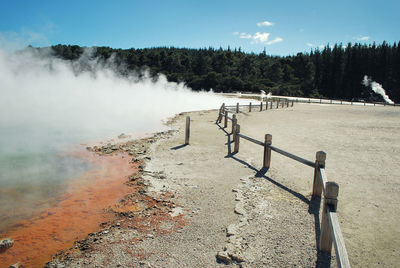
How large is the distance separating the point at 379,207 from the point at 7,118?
21449 mm

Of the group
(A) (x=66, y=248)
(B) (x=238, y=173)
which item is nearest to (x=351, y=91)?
(B) (x=238, y=173)

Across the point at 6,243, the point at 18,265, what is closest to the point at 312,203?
the point at 18,265

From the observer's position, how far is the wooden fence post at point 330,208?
3.86m

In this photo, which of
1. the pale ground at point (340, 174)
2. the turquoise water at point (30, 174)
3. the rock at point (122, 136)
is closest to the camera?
the pale ground at point (340, 174)

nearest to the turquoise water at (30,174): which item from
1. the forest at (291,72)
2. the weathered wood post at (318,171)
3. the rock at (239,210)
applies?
the rock at (239,210)

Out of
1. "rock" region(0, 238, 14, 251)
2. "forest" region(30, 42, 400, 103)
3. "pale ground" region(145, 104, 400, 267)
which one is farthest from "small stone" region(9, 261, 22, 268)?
"forest" region(30, 42, 400, 103)

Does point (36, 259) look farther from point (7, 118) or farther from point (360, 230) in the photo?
point (7, 118)

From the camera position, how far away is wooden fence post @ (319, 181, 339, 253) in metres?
3.86

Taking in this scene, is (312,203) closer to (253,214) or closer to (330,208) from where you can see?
(253,214)

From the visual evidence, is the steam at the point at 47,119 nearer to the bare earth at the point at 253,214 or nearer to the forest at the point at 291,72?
the bare earth at the point at 253,214

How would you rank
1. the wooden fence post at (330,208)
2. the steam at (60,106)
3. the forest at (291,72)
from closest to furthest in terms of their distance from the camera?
the wooden fence post at (330,208)
the steam at (60,106)
the forest at (291,72)

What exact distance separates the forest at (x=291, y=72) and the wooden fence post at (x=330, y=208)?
→ 5904cm

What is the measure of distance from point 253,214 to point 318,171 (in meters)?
1.68

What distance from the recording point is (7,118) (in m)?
19.0
